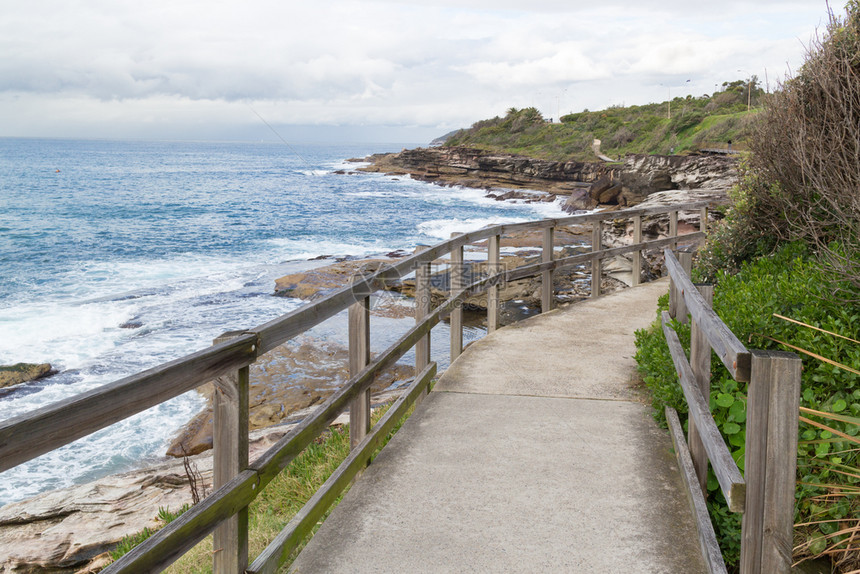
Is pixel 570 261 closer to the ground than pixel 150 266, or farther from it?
farther from it

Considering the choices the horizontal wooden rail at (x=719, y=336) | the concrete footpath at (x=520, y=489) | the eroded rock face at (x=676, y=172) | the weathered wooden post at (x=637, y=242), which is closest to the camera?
the horizontal wooden rail at (x=719, y=336)

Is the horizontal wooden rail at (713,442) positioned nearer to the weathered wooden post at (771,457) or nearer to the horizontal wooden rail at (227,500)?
the weathered wooden post at (771,457)

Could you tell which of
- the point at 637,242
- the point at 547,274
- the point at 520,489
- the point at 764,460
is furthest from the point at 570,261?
the point at 764,460

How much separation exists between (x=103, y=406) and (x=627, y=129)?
66072 mm

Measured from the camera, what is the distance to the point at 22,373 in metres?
14.0

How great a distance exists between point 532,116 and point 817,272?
8379cm

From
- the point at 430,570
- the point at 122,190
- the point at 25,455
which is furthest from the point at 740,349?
the point at 122,190

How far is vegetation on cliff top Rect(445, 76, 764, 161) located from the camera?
143 feet

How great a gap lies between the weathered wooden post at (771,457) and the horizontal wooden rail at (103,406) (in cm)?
191

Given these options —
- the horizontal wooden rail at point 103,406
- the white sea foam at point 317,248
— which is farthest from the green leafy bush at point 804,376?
the white sea foam at point 317,248

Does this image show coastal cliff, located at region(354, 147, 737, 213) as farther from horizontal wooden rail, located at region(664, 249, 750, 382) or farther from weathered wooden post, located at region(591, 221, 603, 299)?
horizontal wooden rail, located at region(664, 249, 750, 382)

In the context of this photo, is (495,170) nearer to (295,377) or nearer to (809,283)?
(295,377)

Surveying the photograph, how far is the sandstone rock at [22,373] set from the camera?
13.8m

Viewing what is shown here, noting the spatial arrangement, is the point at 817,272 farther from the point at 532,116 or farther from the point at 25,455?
the point at 532,116
